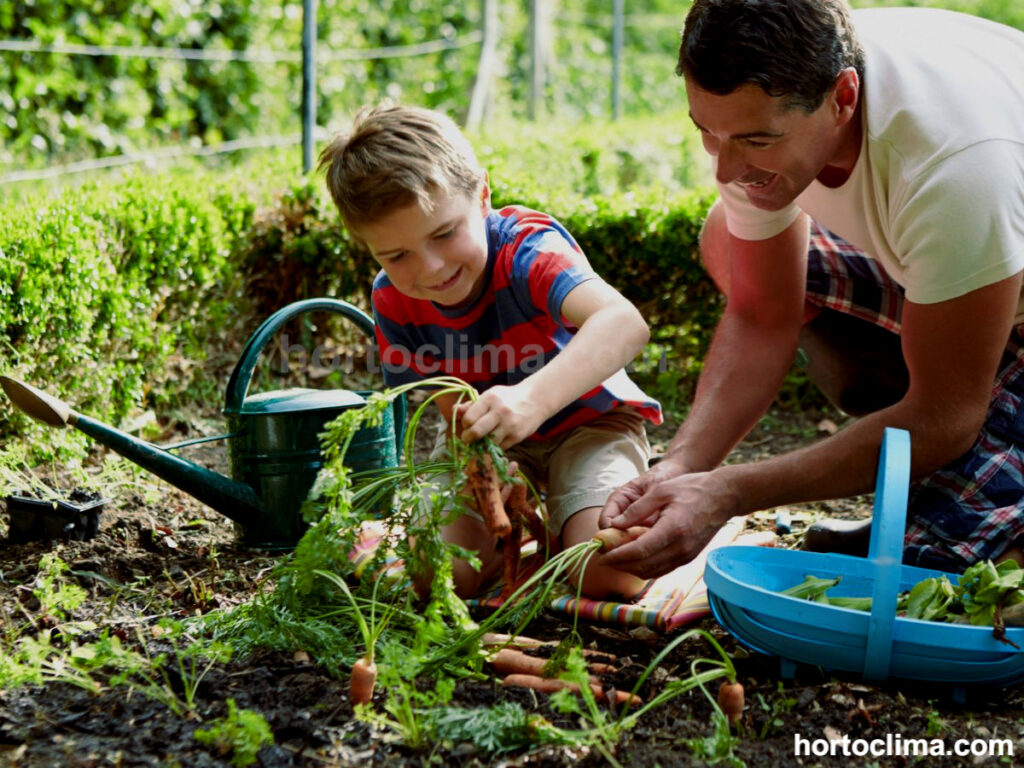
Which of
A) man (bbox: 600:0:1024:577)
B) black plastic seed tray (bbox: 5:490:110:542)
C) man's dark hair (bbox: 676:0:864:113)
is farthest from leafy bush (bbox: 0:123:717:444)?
man's dark hair (bbox: 676:0:864:113)

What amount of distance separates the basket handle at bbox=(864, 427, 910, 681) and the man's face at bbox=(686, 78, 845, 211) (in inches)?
25.1

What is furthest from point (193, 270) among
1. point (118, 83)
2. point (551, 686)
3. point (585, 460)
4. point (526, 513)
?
point (118, 83)

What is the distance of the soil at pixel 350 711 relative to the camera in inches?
71.4

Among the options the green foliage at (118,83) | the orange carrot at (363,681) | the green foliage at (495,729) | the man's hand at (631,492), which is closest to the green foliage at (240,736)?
the orange carrot at (363,681)

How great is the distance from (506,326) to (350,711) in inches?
45.7

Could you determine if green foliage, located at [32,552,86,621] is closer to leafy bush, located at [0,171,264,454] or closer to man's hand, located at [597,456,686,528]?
leafy bush, located at [0,171,264,454]

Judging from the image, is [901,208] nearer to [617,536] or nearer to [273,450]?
[617,536]

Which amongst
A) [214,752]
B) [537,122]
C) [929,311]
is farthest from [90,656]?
[537,122]

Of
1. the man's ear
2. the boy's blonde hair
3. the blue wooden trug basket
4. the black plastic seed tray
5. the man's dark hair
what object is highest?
the man's dark hair

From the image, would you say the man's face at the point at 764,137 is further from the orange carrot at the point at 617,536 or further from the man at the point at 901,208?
the orange carrot at the point at 617,536

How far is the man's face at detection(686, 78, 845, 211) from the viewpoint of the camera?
223cm

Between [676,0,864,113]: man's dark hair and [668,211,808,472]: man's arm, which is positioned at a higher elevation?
[676,0,864,113]: man's dark hair

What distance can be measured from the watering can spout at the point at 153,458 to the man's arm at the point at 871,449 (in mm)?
1076

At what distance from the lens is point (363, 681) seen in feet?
6.20
